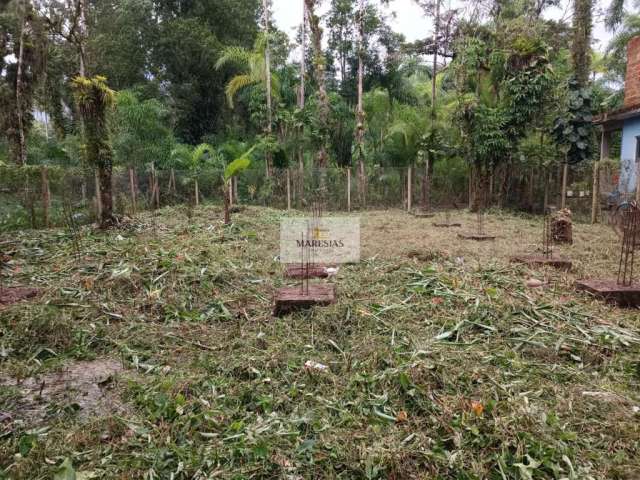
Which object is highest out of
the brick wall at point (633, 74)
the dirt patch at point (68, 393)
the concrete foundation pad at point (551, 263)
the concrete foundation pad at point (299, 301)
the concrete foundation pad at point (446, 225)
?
the brick wall at point (633, 74)

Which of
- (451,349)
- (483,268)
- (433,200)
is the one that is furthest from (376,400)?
(433,200)

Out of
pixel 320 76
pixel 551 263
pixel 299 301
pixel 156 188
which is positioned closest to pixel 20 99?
pixel 156 188

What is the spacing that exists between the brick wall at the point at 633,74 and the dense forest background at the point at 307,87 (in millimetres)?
939

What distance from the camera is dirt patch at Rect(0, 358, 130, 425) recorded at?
217 centimetres

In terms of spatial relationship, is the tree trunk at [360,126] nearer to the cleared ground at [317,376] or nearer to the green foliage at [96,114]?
the green foliage at [96,114]

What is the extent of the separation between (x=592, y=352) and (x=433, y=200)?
31.8ft

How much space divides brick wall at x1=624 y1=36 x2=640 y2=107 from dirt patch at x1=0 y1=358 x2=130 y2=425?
40.6 ft

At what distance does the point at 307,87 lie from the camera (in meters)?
14.7

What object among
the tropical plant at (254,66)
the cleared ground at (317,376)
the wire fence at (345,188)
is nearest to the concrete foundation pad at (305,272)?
the cleared ground at (317,376)

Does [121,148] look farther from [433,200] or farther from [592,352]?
[592,352]

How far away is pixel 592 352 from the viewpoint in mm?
2639

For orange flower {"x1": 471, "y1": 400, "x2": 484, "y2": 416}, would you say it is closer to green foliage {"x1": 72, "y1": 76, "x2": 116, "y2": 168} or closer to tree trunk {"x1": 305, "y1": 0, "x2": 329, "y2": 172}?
green foliage {"x1": 72, "y1": 76, "x2": 116, "y2": 168}

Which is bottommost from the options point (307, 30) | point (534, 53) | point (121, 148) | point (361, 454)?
point (361, 454)

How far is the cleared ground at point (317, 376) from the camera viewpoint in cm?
179
